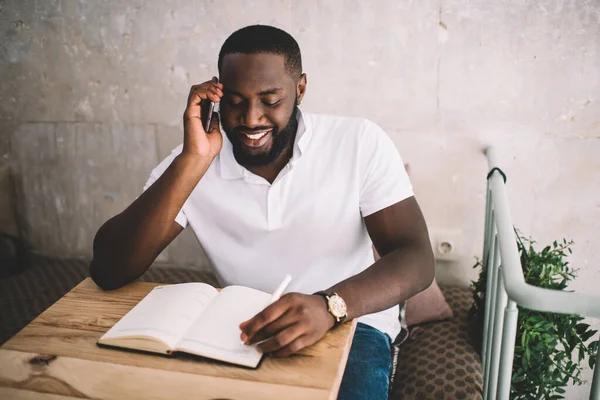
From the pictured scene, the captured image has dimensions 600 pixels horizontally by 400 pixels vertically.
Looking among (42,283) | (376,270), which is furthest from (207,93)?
(42,283)

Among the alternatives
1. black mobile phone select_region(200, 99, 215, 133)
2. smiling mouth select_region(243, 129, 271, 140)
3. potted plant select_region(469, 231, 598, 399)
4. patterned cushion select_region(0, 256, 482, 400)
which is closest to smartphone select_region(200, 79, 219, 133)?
black mobile phone select_region(200, 99, 215, 133)

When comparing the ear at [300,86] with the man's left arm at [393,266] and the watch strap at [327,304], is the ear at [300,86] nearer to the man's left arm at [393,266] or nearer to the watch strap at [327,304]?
the man's left arm at [393,266]

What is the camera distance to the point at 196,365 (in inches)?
33.5

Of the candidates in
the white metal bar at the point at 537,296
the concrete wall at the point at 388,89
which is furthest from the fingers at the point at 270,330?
the concrete wall at the point at 388,89

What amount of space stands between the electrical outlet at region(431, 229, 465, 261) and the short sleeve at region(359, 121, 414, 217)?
0.70 metres

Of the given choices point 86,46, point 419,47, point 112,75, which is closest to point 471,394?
point 419,47

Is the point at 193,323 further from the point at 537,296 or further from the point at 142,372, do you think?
the point at 537,296

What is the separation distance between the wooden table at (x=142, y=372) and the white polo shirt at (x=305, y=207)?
18.4 inches

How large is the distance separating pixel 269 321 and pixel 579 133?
149 centimetres

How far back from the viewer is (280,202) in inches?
55.1

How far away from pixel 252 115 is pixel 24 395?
80cm

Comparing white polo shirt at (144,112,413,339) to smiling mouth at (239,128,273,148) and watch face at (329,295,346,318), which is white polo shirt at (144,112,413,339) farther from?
watch face at (329,295,346,318)

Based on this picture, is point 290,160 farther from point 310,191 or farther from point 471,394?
point 471,394

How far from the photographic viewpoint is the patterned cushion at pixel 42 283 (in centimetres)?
189
